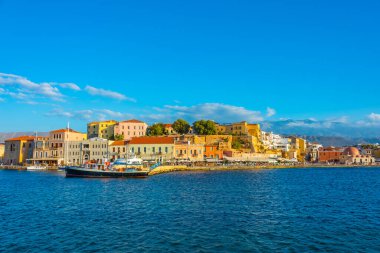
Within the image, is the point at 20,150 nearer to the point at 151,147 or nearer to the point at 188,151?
the point at 151,147

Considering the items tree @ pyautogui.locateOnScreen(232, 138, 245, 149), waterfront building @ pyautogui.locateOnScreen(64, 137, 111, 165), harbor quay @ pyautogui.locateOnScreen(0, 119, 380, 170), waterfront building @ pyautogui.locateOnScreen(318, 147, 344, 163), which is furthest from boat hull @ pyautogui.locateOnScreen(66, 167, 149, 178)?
waterfront building @ pyautogui.locateOnScreen(318, 147, 344, 163)

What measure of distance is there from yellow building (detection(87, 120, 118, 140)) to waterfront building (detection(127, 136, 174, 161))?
2301cm

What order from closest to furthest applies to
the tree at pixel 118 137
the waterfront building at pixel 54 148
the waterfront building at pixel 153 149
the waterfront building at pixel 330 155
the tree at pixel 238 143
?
1. the waterfront building at pixel 153 149
2. the waterfront building at pixel 54 148
3. the tree at pixel 118 137
4. the tree at pixel 238 143
5. the waterfront building at pixel 330 155

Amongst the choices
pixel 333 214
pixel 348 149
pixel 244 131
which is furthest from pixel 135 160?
pixel 348 149

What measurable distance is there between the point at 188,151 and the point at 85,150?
26341mm

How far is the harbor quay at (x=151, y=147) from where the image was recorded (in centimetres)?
8162

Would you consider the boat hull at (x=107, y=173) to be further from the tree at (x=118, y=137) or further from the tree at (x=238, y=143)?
the tree at (x=238, y=143)

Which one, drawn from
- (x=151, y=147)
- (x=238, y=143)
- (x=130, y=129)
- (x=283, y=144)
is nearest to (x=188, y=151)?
(x=151, y=147)

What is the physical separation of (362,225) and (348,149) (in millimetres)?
112487

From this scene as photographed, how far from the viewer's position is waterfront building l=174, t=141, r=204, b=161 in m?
82.3

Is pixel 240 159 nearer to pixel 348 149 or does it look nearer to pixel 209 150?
pixel 209 150

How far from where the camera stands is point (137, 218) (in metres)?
22.7

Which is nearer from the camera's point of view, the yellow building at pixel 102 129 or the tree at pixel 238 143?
the tree at pixel 238 143

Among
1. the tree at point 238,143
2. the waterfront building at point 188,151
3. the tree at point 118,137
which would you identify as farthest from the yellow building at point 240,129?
the tree at point 118,137
